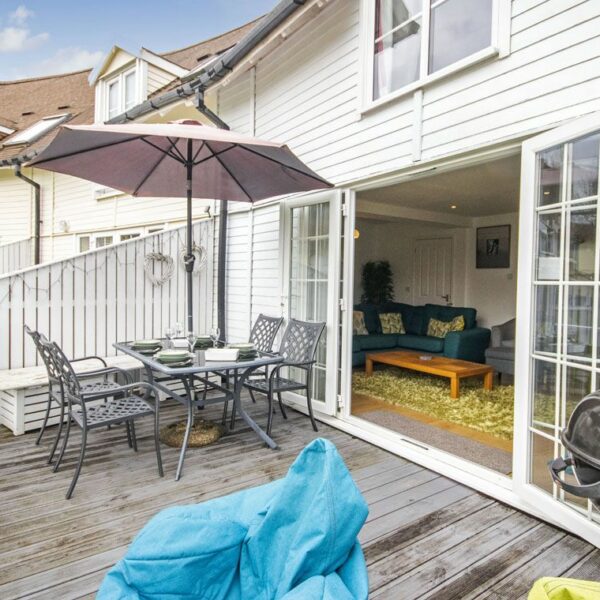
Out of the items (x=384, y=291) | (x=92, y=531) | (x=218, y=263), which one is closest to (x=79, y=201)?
(x=218, y=263)

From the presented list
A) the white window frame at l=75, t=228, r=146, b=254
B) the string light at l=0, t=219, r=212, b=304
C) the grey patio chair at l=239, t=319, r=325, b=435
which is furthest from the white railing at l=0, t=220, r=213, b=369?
the white window frame at l=75, t=228, r=146, b=254

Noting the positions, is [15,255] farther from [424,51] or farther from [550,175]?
[550,175]

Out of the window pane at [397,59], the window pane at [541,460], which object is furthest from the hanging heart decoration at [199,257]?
the window pane at [541,460]

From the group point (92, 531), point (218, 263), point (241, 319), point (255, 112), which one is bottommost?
point (92, 531)

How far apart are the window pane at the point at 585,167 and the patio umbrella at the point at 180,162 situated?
1766 millimetres

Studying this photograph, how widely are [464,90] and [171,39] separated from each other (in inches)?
392

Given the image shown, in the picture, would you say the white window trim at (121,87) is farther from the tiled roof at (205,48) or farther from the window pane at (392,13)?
the window pane at (392,13)

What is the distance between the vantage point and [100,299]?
4.77m

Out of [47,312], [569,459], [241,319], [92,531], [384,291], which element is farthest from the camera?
[384,291]

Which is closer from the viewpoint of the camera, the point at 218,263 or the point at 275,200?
the point at 275,200

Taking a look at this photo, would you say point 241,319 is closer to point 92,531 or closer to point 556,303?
point 92,531

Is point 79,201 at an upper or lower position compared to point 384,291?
upper

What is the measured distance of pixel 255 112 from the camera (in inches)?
197

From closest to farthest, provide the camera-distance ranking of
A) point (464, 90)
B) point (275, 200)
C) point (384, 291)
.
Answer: point (464, 90), point (275, 200), point (384, 291)
